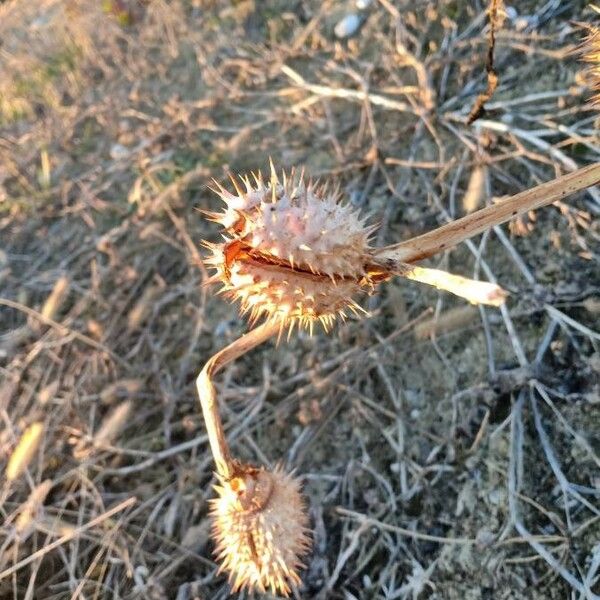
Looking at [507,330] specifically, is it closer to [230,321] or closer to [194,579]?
[230,321]

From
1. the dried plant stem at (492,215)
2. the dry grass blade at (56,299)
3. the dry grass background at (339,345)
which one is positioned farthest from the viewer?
the dry grass blade at (56,299)

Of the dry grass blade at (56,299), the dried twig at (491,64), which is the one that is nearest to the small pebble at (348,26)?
the dried twig at (491,64)

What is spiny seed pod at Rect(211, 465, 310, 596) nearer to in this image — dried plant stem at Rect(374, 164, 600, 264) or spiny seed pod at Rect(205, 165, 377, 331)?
spiny seed pod at Rect(205, 165, 377, 331)

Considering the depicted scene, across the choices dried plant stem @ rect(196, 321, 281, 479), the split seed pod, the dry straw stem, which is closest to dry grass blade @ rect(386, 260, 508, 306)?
the split seed pod

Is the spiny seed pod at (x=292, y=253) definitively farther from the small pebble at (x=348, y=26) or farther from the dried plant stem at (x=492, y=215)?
the small pebble at (x=348, y=26)

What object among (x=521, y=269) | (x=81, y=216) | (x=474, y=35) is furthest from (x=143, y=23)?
(x=521, y=269)
